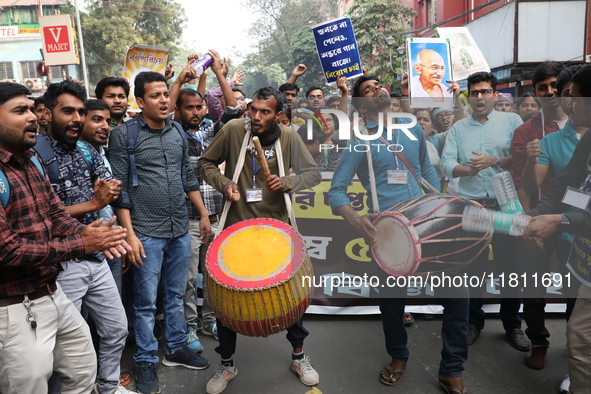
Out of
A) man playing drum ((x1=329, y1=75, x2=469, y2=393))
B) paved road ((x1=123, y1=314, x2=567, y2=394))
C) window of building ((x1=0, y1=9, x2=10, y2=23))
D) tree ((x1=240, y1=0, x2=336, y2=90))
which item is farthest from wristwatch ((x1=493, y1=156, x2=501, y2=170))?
tree ((x1=240, y1=0, x2=336, y2=90))

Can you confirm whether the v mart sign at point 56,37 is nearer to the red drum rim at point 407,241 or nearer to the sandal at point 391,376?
the red drum rim at point 407,241

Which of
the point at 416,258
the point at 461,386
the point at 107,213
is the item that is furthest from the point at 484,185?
the point at 107,213

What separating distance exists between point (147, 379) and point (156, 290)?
0.61m

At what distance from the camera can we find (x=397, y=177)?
332cm

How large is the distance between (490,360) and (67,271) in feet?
10.1

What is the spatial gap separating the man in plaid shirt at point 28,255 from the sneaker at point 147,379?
0.94m

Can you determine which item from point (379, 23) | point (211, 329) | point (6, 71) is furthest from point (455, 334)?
point (6, 71)

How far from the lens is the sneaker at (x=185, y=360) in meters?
3.66

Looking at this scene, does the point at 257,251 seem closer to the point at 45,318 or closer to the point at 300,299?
the point at 300,299

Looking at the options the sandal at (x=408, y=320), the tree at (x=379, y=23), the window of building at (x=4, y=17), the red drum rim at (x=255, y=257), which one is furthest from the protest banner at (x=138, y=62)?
the window of building at (x=4, y=17)

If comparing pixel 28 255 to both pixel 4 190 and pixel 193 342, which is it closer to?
pixel 4 190

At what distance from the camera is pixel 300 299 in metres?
2.88

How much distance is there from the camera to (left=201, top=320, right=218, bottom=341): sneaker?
421cm

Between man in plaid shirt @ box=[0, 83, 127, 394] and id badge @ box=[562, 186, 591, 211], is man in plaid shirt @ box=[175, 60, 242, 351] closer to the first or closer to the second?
man in plaid shirt @ box=[0, 83, 127, 394]
